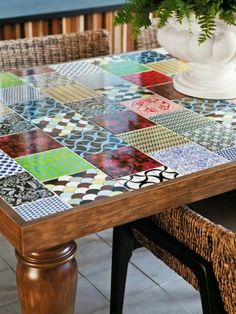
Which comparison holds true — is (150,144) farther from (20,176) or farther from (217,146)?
(20,176)

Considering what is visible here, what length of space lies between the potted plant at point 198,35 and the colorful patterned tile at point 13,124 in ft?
1.35

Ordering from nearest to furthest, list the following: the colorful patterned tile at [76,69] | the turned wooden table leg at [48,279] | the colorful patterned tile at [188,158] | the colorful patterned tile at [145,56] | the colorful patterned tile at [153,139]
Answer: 1. the turned wooden table leg at [48,279]
2. the colorful patterned tile at [188,158]
3. the colorful patterned tile at [153,139]
4. the colorful patterned tile at [76,69]
5. the colorful patterned tile at [145,56]

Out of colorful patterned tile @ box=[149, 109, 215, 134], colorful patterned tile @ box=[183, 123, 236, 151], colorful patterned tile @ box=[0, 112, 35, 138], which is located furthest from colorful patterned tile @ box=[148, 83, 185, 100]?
colorful patterned tile @ box=[0, 112, 35, 138]

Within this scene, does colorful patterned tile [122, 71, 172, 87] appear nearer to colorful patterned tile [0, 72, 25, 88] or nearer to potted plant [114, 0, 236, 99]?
potted plant [114, 0, 236, 99]

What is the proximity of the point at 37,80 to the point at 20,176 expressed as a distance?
73 centimetres

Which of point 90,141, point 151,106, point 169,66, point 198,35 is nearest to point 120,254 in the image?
point 90,141

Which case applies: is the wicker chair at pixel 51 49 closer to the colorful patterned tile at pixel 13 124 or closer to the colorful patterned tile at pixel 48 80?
the colorful patterned tile at pixel 48 80

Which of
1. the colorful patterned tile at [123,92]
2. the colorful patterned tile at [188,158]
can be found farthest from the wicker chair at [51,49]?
Result: the colorful patterned tile at [188,158]

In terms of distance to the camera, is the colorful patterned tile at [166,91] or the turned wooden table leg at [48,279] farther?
the colorful patterned tile at [166,91]

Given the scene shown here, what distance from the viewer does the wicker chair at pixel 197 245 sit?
58.5 inches

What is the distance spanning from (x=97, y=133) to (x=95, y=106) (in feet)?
0.69

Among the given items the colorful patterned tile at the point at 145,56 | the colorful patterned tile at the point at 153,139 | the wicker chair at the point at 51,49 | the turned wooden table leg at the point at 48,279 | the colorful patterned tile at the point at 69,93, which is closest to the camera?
the turned wooden table leg at the point at 48,279

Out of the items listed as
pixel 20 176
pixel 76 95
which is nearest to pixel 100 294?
pixel 76 95

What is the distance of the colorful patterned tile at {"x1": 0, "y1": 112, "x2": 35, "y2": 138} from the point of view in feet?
6.12
